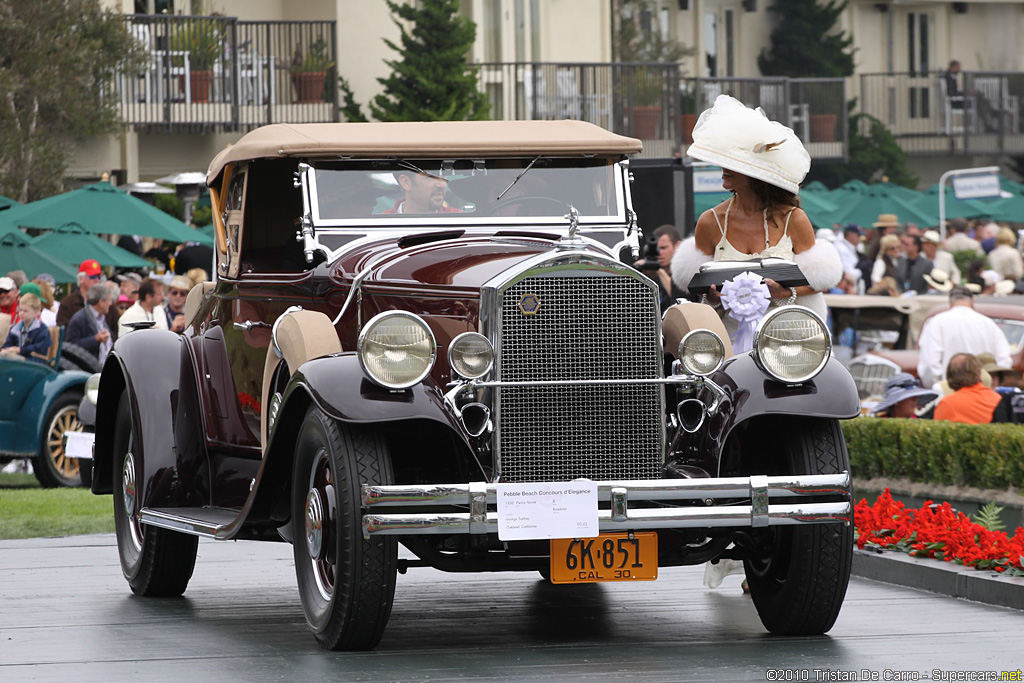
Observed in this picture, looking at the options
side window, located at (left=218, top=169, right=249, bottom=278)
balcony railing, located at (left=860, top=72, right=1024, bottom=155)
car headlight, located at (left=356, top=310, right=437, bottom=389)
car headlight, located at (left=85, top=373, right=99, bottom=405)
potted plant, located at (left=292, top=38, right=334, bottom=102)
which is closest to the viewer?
car headlight, located at (left=356, top=310, right=437, bottom=389)

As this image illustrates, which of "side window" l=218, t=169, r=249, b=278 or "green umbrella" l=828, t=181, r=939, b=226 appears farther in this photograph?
"green umbrella" l=828, t=181, r=939, b=226

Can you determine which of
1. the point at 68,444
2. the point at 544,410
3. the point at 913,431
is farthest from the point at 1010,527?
the point at 68,444

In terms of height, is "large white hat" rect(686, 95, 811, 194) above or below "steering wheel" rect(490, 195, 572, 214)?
above

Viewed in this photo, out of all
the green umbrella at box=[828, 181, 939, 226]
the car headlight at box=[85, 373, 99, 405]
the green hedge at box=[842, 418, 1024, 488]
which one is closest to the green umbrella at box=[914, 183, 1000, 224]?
the green umbrella at box=[828, 181, 939, 226]

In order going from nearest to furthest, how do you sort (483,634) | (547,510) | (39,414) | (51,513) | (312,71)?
(547,510) < (483,634) < (51,513) < (39,414) < (312,71)

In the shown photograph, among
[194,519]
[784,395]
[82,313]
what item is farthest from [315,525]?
[82,313]

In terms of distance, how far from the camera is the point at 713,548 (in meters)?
7.39

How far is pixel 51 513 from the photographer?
44.9ft

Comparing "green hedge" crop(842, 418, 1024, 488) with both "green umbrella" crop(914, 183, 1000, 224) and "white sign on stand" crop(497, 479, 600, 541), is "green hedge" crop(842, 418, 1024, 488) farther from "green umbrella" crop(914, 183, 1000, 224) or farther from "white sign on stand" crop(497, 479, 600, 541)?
"green umbrella" crop(914, 183, 1000, 224)

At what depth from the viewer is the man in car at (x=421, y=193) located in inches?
333

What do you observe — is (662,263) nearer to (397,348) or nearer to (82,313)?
(82,313)

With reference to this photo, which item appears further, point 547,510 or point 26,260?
point 26,260

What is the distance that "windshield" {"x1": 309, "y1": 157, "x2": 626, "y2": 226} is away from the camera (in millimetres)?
8414

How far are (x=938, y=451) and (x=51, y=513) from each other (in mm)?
6573
